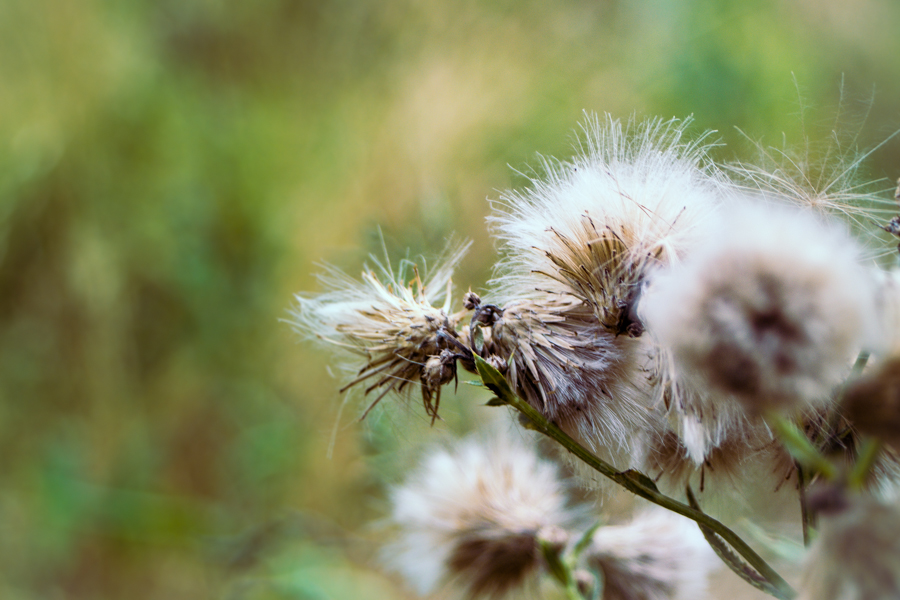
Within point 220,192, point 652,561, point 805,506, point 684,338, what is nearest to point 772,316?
point 684,338

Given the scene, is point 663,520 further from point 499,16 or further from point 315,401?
point 499,16

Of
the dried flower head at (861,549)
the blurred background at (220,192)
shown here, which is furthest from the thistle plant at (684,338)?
the blurred background at (220,192)

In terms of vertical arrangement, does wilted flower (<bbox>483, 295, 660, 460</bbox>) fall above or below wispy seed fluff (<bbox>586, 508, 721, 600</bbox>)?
above

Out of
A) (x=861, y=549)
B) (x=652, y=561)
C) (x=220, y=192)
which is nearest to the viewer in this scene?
(x=861, y=549)

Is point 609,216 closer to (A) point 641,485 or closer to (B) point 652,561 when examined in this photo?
(A) point 641,485

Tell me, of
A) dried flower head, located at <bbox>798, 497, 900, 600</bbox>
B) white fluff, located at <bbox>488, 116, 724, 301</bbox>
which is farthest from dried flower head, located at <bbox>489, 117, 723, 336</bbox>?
dried flower head, located at <bbox>798, 497, 900, 600</bbox>

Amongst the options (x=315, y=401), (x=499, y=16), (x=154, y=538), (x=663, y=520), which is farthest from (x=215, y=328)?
(x=663, y=520)

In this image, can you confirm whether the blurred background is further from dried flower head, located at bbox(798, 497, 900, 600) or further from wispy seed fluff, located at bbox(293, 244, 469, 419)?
dried flower head, located at bbox(798, 497, 900, 600)
